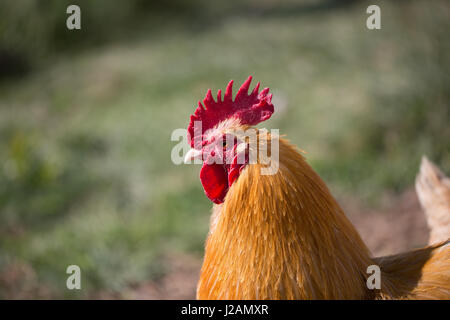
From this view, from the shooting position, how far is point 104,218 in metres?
5.11

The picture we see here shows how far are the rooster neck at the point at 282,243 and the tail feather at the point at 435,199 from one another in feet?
2.76

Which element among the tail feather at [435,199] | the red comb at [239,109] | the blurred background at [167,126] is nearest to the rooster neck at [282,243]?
the red comb at [239,109]

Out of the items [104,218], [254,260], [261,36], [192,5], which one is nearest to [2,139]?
[104,218]

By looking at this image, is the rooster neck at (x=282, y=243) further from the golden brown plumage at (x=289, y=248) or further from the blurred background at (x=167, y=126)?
the blurred background at (x=167, y=126)

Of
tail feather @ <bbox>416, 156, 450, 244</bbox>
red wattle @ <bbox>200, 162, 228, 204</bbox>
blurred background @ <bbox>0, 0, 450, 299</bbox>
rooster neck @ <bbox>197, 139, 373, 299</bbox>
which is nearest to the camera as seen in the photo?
rooster neck @ <bbox>197, 139, 373, 299</bbox>

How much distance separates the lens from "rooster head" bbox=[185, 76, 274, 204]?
2.15 m

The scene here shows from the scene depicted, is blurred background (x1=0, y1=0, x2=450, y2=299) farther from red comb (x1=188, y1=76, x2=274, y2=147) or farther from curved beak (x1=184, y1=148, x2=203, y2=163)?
red comb (x1=188, y1=76, x2=274, y2=147)

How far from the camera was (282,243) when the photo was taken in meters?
2.00

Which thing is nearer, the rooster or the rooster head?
the rooster

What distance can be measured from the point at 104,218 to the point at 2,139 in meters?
3.26

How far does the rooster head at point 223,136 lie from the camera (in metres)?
2.15

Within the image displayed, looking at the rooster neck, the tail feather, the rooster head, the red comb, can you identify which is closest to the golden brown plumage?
the rooster neck
